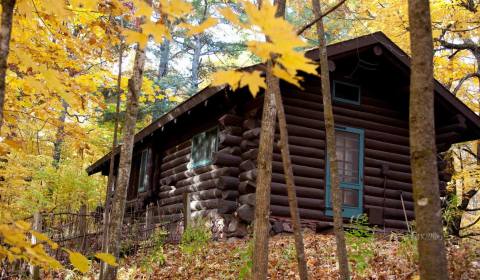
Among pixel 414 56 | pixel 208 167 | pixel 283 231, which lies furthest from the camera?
pixel 208 167

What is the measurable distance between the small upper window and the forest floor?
3874mm

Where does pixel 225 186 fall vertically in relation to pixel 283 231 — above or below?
above

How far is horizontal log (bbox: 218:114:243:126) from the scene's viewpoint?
11784mm

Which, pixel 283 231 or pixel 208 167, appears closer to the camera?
pixel 283 231

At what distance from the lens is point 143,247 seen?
10.1m

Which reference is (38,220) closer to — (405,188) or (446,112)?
(405,188)

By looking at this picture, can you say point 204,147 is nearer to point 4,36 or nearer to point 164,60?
point 4,36

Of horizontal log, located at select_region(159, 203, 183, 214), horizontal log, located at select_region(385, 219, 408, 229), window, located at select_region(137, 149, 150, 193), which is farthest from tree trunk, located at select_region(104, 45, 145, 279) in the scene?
window, located at select_region(137, 149, 150, 193)

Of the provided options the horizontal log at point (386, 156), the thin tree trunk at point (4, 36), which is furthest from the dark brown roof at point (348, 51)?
the thin tree trunk at point (4, 36)

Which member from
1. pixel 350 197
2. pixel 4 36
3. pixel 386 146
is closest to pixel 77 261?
pixel 4 36

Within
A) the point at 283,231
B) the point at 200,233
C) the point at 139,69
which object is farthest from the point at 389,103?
the point at 139,69

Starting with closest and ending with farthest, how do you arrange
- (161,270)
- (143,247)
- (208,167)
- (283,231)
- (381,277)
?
(381,277) < (161,270) < (143,247) < (283,231) < (208,167)

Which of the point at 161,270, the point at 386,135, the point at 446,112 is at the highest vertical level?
the point at 446,112

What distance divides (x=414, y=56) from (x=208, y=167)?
10.0m
